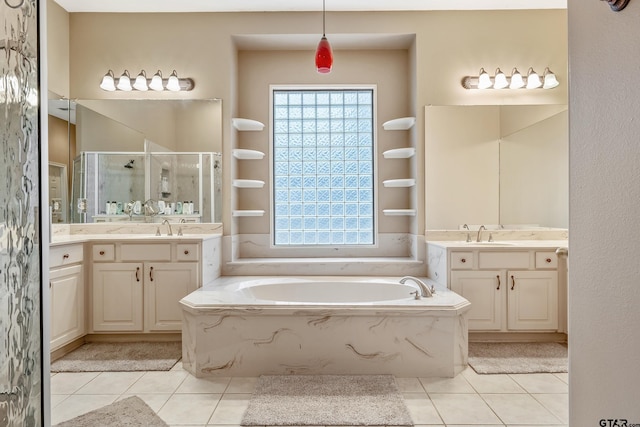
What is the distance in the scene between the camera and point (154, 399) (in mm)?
2158

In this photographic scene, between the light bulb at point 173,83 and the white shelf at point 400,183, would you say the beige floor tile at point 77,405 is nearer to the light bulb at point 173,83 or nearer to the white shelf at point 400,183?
the light bulb at point 173,83

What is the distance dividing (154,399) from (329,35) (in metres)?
3.06

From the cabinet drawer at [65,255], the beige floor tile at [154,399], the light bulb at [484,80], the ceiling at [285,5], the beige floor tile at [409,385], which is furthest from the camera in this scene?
the light bulb at [484,80]

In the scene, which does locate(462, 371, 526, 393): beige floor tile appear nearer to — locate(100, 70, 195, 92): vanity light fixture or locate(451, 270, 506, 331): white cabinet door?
locate(451, 270, 506, 331): white cabinet door

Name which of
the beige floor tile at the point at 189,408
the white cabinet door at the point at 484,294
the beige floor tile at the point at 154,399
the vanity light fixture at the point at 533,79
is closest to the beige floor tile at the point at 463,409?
the white cabinet door at the point at 484,294

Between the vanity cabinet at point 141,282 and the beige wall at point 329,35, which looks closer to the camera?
the vanity cabinet at point 141,282

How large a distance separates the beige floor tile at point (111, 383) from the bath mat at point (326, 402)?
0.80m

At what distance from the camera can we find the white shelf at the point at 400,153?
138 inches

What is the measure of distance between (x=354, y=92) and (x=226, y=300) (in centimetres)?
236

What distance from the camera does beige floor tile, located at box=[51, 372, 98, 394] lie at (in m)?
2.28

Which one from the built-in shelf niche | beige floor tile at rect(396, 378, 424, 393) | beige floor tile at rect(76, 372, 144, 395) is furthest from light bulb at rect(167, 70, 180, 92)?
beige floor tile at rect(396, 378, 424, 393)

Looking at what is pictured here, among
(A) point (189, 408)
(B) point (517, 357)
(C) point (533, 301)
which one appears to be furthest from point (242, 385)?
(C) point (533, 301)

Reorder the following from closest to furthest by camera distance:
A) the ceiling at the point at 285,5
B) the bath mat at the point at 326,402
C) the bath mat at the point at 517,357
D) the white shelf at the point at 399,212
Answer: the bath mat at the point at 326,402 → the bath mat at the point at 517,357 → the ceiling at the point at 285,5 → the white shelf at the point at 399,212

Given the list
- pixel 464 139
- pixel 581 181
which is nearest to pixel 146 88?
pixel 464 139
